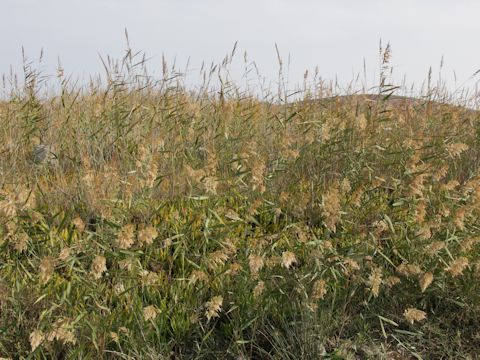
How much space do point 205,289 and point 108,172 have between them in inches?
31.7

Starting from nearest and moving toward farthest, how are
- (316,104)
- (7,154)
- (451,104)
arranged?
1. (7,154)
2. (316,104)
3. (451,104)

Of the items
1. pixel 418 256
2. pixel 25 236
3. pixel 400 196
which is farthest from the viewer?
pixel 400 196

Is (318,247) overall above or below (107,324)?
above

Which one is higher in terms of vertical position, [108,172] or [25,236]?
[108,172]

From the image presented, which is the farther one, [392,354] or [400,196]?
[400,196]

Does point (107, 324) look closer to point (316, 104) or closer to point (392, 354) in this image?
point (392, 354)

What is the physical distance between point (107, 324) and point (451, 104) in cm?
497

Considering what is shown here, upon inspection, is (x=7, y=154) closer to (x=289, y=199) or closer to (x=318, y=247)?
(x=289, y=199)

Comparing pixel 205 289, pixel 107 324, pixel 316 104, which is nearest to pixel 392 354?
pixel 205 289

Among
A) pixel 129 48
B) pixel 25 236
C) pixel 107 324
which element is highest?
pixel 129 48

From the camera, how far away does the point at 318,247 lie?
2576mm

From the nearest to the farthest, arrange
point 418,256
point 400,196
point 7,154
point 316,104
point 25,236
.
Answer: point 25,236
point 418,256
point 400,196
point 7,154
point 316,104

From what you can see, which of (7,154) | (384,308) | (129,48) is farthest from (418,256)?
(7,154)

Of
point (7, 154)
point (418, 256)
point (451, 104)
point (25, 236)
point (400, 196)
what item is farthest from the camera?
point (451, 104)
